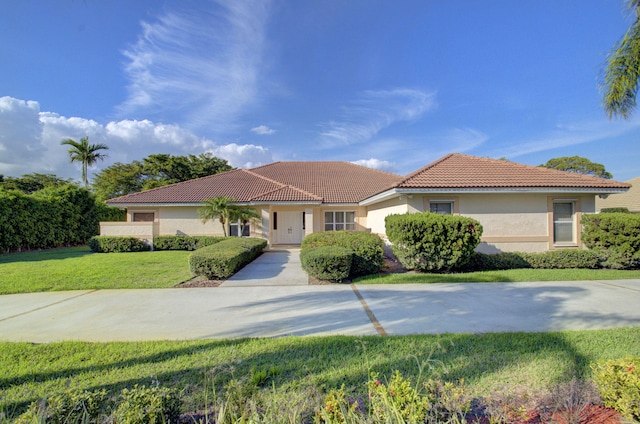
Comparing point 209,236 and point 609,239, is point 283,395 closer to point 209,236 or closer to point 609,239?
point 609,239

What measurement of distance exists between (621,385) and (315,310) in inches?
180

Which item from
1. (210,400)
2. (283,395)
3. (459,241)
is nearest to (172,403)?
(210,400)

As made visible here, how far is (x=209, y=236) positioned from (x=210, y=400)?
16.6 metres

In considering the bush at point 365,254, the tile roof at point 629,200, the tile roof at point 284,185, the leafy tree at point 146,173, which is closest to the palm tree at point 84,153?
the leafy tree at point 146,173


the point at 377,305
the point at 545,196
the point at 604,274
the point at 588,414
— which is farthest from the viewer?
the point at 545,196

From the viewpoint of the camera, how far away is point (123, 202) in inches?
749

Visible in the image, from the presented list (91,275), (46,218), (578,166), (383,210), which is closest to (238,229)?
(383,210)

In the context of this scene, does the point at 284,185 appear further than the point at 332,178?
No

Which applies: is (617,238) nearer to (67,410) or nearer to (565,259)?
(565,259)

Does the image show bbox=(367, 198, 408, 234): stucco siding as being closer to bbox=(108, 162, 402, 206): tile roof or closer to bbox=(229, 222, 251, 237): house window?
bbox=(108, 162, 402, 206): tile roof

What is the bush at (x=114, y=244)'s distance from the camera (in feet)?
55.6

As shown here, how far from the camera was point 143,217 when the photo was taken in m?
19.5

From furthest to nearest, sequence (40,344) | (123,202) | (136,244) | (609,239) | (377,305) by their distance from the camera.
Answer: (123,202)
(136,244)
(609,239)
(377,305)
(40,344)

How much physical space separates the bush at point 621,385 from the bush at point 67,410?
4.65 m
